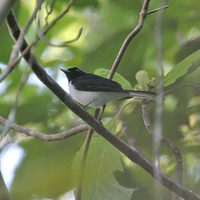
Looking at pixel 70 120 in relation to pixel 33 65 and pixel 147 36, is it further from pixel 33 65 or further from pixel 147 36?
pixel 33 65

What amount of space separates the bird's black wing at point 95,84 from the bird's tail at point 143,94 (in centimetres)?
17

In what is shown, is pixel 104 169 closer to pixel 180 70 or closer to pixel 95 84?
pixel 180 70

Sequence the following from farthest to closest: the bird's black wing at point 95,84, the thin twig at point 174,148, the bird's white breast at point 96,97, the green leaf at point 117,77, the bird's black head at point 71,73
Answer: the bird's black head at point 71,73
the bird's white breast at point 96,97
the bird's black wing at point 95,84
the green leaf at point 117,77
the thin twig at point 174,148

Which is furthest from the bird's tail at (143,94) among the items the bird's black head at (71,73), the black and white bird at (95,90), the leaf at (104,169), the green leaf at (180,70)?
the bird's black head at (71,73)

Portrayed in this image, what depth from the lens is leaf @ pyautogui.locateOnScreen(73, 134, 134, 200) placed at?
2.79 m

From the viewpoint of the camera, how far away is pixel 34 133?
286 cm

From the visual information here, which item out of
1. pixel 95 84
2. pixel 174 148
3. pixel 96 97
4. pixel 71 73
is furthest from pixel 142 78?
pixel 71 73

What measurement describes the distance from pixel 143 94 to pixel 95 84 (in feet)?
3.24

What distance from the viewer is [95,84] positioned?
3.93 metres

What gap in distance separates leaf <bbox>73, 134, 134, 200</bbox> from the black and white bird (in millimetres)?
369

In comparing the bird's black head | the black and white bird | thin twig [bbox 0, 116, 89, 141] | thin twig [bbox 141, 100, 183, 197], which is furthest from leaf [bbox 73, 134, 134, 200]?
the bird's black head

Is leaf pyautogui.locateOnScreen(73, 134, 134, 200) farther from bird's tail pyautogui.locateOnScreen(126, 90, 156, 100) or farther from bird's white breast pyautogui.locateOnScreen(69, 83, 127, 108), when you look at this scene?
bird's white breast pyautogui.locateOnScreen(69, 83, 127, 108)

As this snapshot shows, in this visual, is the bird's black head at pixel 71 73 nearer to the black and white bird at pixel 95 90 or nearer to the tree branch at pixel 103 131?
the black and white bird at pixel 95 90

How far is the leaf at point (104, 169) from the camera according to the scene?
279cm
